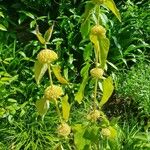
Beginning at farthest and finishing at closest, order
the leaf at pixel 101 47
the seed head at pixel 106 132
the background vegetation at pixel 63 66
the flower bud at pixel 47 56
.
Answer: the background vegetation at pixel 63 66 → the seed head at pixel 106 132 → the leaf at pixel 101 47 → the flower bud at pixel 47 56

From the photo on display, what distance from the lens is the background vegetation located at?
3193mm

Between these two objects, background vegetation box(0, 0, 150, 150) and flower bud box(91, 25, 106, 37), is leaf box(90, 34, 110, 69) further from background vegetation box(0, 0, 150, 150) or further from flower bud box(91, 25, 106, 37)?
Answer: background vegetation box(0, 0, 150, 150)

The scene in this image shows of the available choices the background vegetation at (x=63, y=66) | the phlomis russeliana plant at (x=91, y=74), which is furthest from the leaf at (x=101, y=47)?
the background vegetation at (x=63, y=66)

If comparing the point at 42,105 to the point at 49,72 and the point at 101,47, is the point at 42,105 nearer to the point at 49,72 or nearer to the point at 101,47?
the point at 49,72

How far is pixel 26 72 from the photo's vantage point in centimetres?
351

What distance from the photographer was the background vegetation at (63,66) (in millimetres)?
3193

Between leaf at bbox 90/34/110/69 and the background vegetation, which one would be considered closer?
leaf at bbox 90/34/110/69

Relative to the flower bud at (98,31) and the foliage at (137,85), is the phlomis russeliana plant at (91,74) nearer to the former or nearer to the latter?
the flower bud at (98,31)

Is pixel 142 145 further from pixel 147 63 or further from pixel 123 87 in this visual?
pixel 147 63

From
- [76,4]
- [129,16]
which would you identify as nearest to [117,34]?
[129,16]

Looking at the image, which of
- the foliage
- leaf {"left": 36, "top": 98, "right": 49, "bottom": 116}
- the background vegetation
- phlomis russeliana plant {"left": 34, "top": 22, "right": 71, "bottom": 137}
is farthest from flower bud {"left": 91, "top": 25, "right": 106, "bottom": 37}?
the foliage

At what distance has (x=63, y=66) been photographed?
3.58 m

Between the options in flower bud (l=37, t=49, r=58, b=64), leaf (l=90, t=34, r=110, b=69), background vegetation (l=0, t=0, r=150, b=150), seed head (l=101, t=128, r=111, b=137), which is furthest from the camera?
background vegetation (l=0, t=0, r=150, b=150)

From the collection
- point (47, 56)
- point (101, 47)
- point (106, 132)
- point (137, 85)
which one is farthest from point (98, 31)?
point (137, 85)
